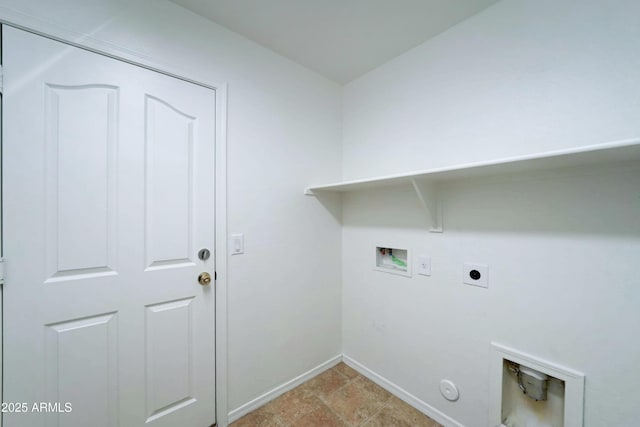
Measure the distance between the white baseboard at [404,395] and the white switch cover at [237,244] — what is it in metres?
1.38

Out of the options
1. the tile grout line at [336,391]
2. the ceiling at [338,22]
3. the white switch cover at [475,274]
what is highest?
the ceiling at [338,22]

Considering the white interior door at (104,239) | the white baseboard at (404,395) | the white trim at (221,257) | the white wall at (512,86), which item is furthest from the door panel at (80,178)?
the white baseboard at (404,395)

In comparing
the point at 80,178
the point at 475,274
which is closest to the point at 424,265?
the point at 475,274

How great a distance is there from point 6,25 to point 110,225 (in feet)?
2.79

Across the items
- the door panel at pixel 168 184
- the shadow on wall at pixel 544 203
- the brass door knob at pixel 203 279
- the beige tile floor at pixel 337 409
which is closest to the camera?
the shadow on wall at pixel 544 203

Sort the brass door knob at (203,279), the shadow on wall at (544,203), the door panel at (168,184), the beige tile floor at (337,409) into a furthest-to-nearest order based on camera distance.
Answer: the beige tile floor at (337,409) → the brass door knob at (203,279) → the door panel at (168,184) → the shadow on wall at (544,203)

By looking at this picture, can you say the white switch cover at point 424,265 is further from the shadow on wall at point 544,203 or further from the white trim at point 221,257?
the white trim at point 221,257

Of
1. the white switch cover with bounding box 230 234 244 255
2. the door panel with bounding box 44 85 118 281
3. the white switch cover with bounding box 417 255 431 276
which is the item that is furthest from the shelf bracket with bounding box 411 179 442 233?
the door panel with bounding box 44 85 118 281

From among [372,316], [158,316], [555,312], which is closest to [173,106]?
[158,316]

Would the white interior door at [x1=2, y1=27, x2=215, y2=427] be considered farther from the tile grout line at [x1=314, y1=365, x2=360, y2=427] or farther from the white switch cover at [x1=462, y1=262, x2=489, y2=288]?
the white switch cover at [x1=462, y1=262, x2=489, y2=288]

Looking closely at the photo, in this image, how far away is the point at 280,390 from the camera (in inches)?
65.7

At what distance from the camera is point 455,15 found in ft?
4.35

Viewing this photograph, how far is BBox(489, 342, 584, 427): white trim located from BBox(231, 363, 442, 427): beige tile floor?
411 mm

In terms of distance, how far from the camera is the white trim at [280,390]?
148 centimetres
